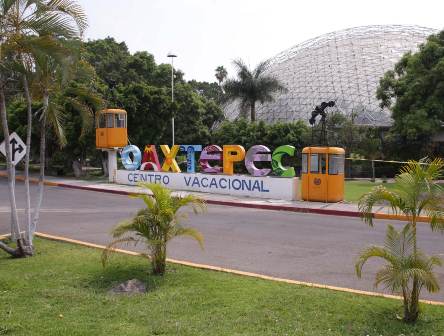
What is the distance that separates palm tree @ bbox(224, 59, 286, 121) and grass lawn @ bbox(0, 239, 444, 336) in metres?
37.9

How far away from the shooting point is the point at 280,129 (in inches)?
1475

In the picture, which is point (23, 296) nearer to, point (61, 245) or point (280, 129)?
point (61, 245)

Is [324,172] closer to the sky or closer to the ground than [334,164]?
closer to the ground

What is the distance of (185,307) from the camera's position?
21.3ft

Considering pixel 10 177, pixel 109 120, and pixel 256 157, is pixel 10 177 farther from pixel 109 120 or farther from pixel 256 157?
pixel 109 120

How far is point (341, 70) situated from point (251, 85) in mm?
14678

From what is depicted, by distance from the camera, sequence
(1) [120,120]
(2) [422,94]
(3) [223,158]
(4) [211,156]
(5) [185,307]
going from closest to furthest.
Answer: (5) [185,307] < (3) [223,158] < (4) [211,156] < (1) [120,120] < (2) [422,94]

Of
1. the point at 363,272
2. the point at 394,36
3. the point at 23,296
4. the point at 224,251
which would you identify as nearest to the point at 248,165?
the point at 224,251

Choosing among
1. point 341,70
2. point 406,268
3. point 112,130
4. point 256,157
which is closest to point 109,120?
point 112,130

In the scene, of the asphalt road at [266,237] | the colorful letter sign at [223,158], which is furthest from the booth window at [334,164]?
the asphalt road at [266,237]

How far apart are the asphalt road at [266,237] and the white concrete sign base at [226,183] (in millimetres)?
2620

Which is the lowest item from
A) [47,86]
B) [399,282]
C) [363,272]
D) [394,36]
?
[363,272]

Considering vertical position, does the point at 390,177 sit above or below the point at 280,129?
below

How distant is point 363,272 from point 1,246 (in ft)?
19.6
